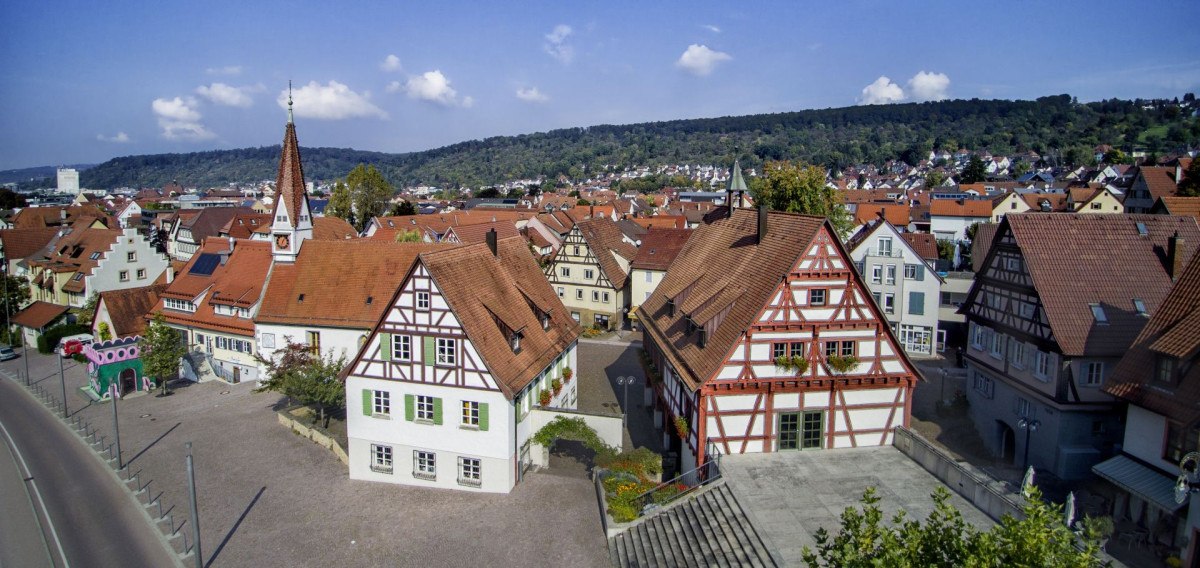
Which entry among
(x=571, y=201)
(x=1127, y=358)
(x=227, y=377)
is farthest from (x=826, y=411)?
(x=571, y=201)

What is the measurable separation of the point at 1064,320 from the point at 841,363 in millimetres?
9095

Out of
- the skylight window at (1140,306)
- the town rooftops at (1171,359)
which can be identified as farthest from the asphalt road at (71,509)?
the skylight window at (1140,306)

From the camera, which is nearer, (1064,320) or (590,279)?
(1064,320)

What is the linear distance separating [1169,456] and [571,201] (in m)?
125

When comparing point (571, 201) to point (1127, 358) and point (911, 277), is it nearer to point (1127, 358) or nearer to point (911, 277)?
point (911, 277)

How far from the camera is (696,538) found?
66.4 feet

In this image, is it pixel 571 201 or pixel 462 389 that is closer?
pixel 462 389

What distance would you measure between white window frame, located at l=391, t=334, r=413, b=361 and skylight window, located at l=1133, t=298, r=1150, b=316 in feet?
86.0

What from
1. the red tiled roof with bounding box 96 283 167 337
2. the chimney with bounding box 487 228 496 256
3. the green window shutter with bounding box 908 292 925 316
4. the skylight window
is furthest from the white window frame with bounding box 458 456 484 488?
the red tiled roof with bounding box 96 283 167 337

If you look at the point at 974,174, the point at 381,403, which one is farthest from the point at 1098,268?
the point at 974,174

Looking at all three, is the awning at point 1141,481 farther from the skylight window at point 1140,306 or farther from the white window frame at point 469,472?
the white window frame at point 469,472

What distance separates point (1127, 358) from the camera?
21.9 metres

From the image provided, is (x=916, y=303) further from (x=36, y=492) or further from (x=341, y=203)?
(x=341, y=203)

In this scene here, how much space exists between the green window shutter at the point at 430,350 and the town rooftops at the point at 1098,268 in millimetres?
21854
